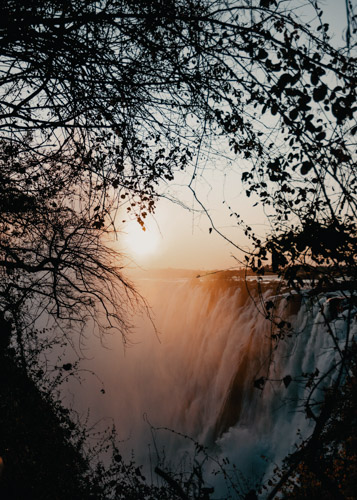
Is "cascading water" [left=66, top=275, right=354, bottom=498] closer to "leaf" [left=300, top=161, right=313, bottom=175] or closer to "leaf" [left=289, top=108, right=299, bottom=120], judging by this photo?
"leaf" [left=300, top=161, right=313, bottom=175]

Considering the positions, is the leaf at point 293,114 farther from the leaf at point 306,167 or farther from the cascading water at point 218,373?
the cascading water at point 218,373

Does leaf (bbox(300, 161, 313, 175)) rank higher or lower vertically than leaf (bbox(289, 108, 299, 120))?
lower

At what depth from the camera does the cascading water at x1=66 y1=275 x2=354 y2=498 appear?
615 inches

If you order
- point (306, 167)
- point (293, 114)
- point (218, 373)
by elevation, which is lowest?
point (218, 373)

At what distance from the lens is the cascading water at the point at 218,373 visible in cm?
1561

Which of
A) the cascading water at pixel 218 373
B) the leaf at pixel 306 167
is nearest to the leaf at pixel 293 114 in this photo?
the leaf at pixel 306 167

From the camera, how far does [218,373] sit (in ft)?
73.6

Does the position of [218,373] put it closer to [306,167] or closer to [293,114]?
[306,167]

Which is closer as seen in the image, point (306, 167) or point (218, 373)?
point (306, 167)

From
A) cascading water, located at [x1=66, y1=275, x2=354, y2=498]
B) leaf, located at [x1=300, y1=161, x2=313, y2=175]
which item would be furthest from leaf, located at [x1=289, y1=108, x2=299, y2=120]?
cascading water, located at [x1=66, y1=275, x2=354, y2=498]

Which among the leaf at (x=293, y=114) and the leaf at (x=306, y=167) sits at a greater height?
the leaf at (x=293, y=114)

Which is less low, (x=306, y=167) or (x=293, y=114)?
(x=293, y=114)

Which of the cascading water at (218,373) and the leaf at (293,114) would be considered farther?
the cascading water at (218,373)

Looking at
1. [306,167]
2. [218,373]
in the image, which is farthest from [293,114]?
[218,373]
